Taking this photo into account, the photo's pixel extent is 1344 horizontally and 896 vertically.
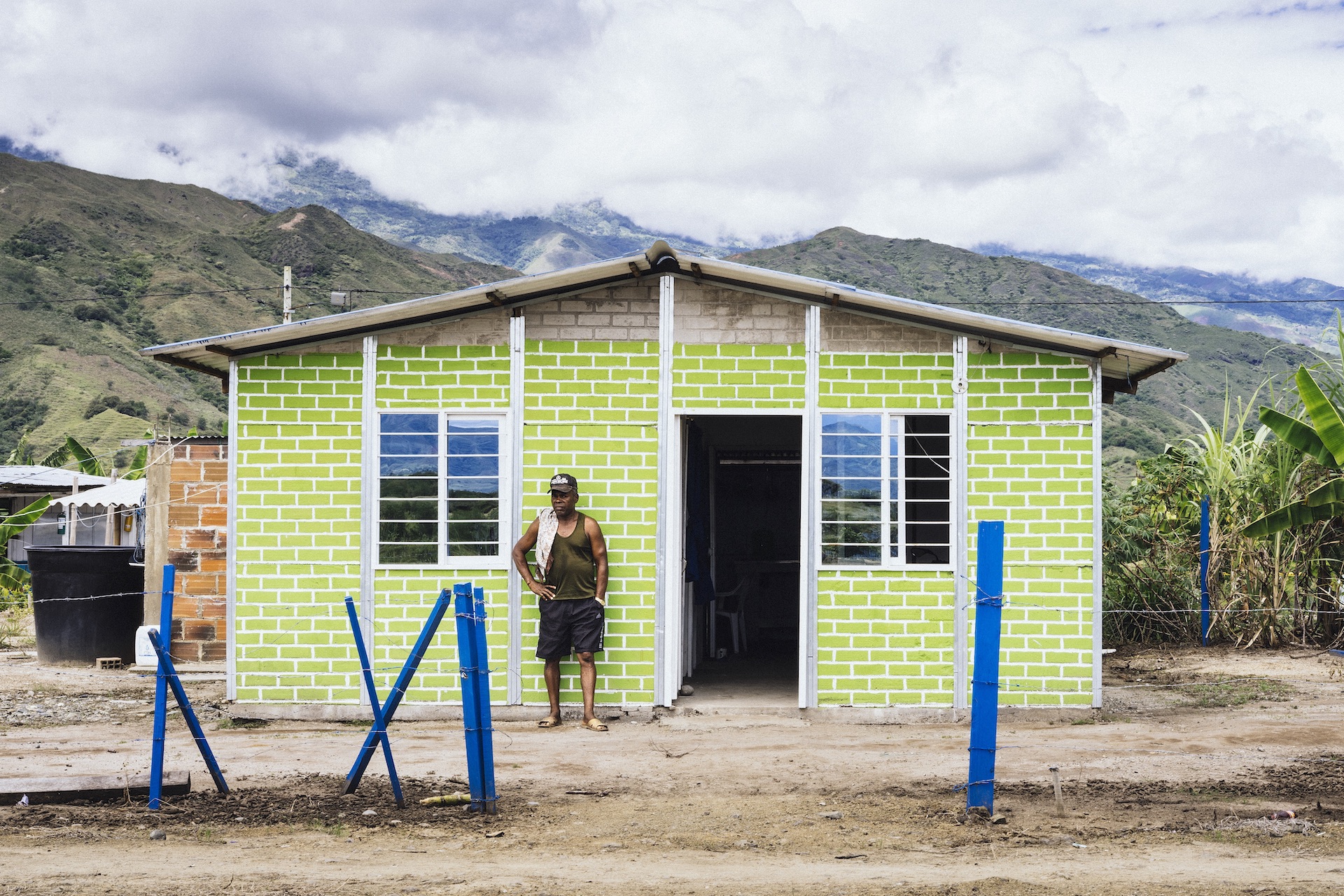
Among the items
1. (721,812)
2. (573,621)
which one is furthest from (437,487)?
(721,812)

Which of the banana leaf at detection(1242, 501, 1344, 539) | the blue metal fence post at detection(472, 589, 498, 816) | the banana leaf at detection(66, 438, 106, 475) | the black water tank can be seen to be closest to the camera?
the blue metal fence post at detection(472, 589, 498, 816)

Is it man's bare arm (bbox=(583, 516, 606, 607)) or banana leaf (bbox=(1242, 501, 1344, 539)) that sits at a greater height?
banana leaf (bbox=(1242, 501, 1344, 539))

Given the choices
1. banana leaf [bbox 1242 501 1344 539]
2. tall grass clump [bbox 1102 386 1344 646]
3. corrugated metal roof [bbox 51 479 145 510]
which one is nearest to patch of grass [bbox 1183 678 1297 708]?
banana leaf [bbox 1242 501 1344 539]

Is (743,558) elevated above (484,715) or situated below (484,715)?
above

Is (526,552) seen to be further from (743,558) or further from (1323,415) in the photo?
(1323,415)

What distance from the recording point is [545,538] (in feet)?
32.1

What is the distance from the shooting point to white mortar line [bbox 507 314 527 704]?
10.0 m

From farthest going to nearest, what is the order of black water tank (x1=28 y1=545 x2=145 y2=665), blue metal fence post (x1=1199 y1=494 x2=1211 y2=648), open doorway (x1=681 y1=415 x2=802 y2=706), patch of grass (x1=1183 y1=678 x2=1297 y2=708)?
1. blue metal fence post (x1=1199 y1=494 x2=1211 y2=648)
2. black water tank (x1=28 y1=545 x2=145 y2=665)
3. open doorway (x1=681 y1=415 x2=802 y2=706)
4. patch of grass (x1=1183 y1=678 x2=1297 y2=708)

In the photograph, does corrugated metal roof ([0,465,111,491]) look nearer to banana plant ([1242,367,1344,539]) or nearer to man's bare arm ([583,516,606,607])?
man's bare arm ([583,516,606,607])

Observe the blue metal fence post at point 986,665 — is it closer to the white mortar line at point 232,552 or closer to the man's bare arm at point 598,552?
the man's bare arm at point 598,552

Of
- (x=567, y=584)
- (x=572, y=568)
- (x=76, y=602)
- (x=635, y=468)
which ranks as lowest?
(x=76, y=602)

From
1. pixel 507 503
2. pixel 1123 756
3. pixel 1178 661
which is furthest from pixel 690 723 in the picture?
pixel 1178 661

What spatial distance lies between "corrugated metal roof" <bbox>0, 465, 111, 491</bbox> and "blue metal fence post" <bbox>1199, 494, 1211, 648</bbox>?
18095mm

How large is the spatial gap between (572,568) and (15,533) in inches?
532
